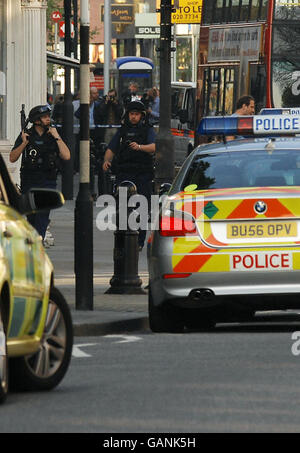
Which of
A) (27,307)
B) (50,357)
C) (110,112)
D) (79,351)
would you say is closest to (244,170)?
(79,351)

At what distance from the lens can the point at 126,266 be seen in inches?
662

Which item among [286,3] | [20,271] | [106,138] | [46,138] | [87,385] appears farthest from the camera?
[106,138]

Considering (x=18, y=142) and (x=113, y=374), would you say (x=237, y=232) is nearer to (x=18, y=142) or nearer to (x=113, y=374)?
(x=113, y=374)

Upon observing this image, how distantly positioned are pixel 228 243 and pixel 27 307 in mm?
3978

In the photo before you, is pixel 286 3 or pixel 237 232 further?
pixel 286 3

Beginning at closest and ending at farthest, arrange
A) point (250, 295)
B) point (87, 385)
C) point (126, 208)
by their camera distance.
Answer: point (87, 385)
point (250, 295)
point (126, 208)

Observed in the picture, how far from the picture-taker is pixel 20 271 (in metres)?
9.03

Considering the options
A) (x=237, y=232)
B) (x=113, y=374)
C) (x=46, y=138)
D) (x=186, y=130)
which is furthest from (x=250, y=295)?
(x=186, y=130)

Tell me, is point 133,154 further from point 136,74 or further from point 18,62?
point 136,74

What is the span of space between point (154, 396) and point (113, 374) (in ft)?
4.25

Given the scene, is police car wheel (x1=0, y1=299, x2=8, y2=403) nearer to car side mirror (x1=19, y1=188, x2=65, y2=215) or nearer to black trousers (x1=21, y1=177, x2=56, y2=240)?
car side mirror (x1=19, y1=188, x2=65, y2=215)

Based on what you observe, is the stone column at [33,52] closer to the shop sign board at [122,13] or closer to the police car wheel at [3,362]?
the police car wheel at [3,362]

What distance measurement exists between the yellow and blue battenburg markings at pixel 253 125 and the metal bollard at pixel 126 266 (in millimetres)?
1427

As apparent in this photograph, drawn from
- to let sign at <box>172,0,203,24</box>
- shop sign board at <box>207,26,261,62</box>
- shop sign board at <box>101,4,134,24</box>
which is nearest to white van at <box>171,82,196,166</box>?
to let sign at <box>172,0,203,24</box>
